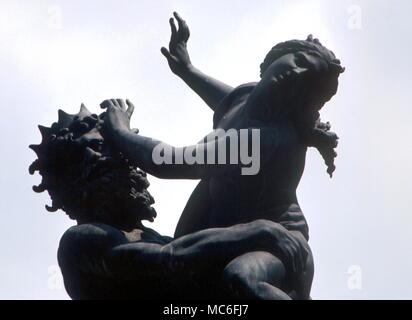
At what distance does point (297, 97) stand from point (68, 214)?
1657 mm

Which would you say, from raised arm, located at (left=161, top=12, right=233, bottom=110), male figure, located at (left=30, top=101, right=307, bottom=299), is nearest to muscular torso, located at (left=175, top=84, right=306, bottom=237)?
male figure, located at (left=30, top=101, right=307, bottom=299)

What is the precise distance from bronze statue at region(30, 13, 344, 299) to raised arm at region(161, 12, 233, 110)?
1.30 feet

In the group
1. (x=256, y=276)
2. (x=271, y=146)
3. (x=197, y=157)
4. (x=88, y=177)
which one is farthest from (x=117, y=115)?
(x=256, y=276)

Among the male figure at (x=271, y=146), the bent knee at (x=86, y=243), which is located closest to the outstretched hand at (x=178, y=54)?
the male figure at (x=271, y=146)

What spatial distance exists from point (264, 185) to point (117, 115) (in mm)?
1115

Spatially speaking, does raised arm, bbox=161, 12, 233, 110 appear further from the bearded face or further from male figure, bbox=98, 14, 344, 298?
the bearded face

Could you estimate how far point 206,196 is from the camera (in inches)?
378

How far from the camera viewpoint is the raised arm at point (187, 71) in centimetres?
1043

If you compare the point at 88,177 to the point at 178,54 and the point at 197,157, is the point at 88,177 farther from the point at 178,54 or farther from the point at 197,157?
the point at 178,54

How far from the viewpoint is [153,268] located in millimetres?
8953

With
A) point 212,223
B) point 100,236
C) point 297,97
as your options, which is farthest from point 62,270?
point 297,97

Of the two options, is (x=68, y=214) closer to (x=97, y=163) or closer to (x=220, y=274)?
(x=97, y=163)

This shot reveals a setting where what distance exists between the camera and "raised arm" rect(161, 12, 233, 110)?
10430mm

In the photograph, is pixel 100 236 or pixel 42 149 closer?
pixel 100 236
